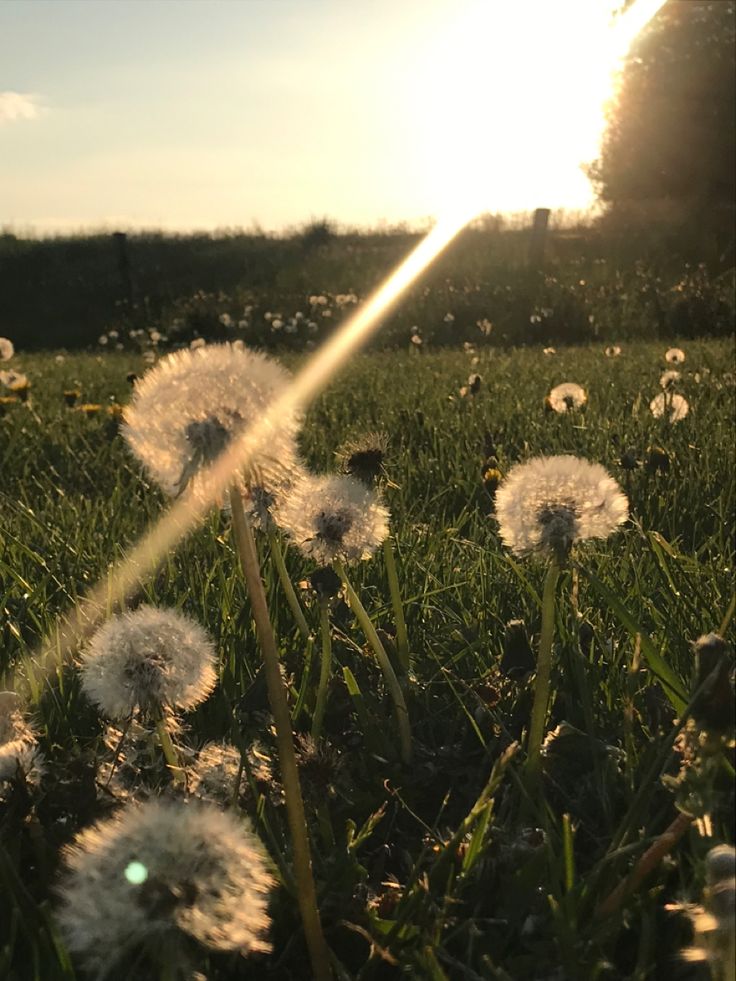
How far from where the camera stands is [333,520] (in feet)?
5.65

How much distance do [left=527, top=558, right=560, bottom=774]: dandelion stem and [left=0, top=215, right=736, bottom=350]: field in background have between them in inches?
456

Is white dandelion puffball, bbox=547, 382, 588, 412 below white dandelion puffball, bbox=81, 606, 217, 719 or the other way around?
below

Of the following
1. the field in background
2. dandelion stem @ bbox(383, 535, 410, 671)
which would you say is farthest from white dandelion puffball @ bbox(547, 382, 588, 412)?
the field in background

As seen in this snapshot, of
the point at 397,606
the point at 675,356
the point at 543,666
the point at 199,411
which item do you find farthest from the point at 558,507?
the point at 675,356

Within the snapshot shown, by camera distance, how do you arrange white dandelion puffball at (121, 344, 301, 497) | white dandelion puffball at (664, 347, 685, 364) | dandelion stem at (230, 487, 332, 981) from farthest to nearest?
white dandelion puffball at (664, 347, 685, 364) → white dandelion puffball at (121, 344, 301, 497) → dandelion stem at (230, 487, 332, 981)

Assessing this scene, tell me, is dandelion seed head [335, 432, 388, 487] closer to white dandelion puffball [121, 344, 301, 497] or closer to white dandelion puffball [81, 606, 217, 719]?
white dandelion puffball [81, 606, 217, 719]

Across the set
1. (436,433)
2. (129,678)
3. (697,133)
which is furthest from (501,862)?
(697,133)

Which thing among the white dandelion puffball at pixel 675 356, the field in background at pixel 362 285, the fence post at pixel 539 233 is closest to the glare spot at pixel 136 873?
the white dandelion puffball at pixel 675 356

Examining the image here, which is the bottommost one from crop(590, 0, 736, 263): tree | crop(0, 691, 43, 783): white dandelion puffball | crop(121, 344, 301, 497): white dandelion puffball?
crop(0, 691, 43, 783): white dandelion puffball

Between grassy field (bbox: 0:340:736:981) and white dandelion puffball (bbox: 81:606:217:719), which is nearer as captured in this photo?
grassy field (bbox: 0:340:736:981)

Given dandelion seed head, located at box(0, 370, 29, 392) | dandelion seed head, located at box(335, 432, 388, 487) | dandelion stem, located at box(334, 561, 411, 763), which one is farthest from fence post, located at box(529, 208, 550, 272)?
dandelion stem, located at box(334, 561, 411, 763)

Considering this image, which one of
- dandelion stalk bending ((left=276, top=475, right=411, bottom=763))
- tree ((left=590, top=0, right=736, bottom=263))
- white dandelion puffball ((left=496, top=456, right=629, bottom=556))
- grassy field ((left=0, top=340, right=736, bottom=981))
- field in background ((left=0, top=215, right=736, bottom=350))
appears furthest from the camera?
tree ((left=590, top=0, right=736, bottom=263))

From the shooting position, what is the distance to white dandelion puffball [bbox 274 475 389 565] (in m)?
1.72

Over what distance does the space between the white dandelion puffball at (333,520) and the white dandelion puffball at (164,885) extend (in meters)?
0.79
